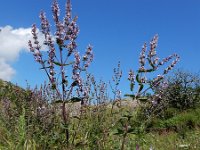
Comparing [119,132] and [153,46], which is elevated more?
[153,46]

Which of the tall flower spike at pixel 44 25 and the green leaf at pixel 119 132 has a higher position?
the tall flower spike at pixel 44 25

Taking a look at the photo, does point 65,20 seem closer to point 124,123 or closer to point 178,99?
point 124,123

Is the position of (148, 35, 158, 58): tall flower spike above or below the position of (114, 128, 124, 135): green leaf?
above

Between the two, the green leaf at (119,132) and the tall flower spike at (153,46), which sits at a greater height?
the tall flower spike at (153,46)

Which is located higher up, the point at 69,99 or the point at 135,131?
the point at 69,99

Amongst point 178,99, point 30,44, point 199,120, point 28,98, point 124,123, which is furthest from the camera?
point 178,99

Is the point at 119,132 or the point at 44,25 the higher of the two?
the point at 44,25

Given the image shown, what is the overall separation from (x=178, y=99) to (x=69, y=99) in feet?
59.4

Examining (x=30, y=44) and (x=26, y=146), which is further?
(x=26, y=146)

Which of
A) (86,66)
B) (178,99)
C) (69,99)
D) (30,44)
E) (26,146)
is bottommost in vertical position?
(26,146)

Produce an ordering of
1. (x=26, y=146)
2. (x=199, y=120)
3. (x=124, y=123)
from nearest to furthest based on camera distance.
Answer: (x=124, y=123) < (x=26, y=146) < (x=199, y=120)

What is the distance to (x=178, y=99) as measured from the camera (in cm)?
2297

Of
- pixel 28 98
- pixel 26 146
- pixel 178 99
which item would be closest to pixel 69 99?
pixel 26 146

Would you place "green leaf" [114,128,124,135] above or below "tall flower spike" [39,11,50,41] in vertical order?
below
